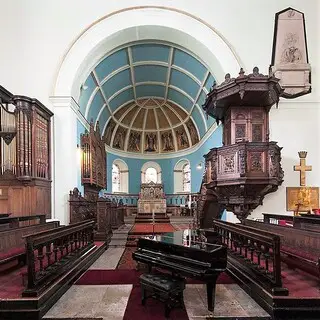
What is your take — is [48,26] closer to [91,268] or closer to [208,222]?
[91,268]

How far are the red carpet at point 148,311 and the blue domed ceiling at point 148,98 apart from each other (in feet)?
24.9

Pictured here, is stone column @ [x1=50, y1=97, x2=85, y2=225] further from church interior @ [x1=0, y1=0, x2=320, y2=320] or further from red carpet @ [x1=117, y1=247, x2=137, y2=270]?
red carpet @ [x1=117, y1=247, x2=137, y2=270]

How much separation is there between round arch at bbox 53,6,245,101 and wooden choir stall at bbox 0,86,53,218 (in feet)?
4.83

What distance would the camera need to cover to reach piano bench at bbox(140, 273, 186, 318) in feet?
10.1

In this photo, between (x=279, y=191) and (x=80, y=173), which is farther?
(x=80, y=173)

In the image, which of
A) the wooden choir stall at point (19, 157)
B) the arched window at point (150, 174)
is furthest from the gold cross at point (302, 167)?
the arched window at point (150, 174)

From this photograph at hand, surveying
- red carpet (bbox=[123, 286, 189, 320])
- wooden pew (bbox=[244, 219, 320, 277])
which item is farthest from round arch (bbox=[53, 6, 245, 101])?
red carpet (bbox=[123, 286, 189, 320])

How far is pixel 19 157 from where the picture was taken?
6.88 metres

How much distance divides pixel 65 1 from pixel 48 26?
928 millimetres

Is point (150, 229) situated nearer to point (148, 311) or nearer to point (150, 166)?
point (148, 311)

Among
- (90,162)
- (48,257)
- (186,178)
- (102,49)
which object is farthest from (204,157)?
(186,178)

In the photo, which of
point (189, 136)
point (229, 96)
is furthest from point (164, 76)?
point (229, 96)

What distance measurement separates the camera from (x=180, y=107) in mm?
15562

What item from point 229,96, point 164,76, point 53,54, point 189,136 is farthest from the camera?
point 189,136
